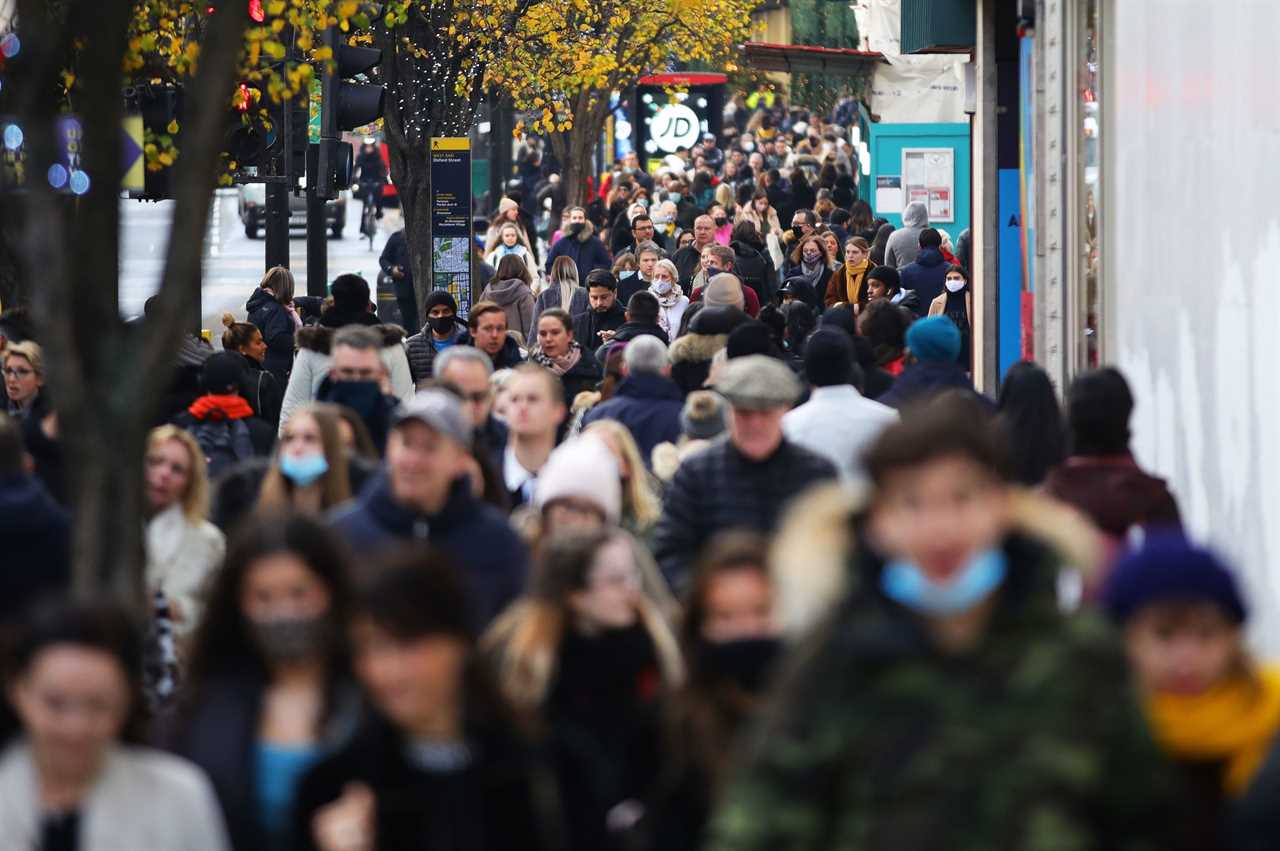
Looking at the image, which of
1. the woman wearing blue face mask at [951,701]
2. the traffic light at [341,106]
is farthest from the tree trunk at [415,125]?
the woman wearing blue face mask at [951,701]

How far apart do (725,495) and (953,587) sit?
437cm

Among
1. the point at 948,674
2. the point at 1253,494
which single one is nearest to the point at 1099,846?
the point at 948,674

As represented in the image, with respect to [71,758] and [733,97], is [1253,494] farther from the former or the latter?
[733,97]

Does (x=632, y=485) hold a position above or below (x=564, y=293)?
below

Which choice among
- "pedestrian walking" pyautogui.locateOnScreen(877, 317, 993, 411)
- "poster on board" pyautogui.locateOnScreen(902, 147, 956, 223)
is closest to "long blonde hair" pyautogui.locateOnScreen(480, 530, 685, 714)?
"pedestrian walking" pyautogui.locateOnScreen(877, 317, 993, 411)

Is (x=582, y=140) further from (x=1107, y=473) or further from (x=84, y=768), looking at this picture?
(x=84, y=768)

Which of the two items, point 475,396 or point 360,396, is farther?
Answer: point 360,396

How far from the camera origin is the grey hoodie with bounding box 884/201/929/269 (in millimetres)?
22422

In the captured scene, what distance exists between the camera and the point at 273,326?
698 inches

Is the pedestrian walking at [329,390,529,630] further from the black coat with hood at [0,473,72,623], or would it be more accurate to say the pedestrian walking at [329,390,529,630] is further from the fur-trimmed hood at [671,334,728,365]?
the fur-trimmed hood at [671,334,728,365]

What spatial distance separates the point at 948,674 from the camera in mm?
3611

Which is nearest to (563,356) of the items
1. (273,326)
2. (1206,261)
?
(273,326)

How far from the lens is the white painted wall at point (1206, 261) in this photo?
9.05 m

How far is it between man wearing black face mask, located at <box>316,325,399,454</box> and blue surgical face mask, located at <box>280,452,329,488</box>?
7.41 ft
